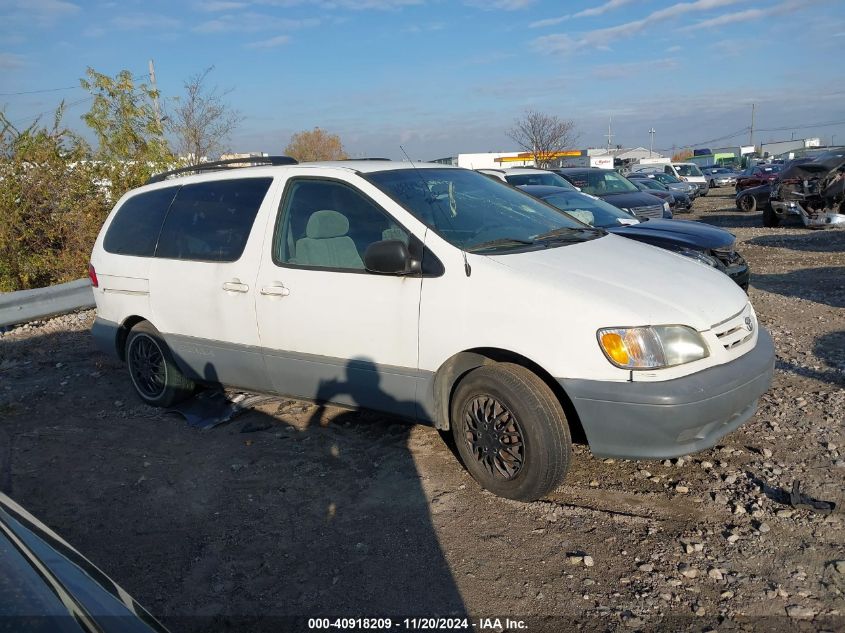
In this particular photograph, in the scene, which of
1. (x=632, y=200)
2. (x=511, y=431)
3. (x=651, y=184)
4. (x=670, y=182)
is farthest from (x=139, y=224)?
(x=670, y=182)

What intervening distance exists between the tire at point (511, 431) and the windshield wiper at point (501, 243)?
71cm

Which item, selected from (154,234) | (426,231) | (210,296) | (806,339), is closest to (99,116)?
(154,234)

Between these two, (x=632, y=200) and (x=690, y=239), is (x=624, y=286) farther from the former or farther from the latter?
(x=632, y=200)

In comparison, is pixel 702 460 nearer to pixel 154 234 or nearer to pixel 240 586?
pixel 240 586

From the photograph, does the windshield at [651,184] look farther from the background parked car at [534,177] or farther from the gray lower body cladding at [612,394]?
the gray lower body cladding at [612,394]

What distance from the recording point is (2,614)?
166cm

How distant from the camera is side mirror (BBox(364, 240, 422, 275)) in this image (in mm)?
3867

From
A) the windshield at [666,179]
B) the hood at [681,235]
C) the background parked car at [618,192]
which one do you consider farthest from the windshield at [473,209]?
the windshield at [666,179]

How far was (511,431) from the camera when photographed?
3.72 metres

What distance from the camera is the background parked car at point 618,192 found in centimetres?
1216

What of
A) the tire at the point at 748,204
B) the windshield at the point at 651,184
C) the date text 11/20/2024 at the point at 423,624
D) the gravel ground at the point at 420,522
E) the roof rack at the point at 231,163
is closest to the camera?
the date text 11/20/2024 at the point at 423,624

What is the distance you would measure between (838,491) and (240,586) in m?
3.19

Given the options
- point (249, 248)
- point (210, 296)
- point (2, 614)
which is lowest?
→ point (2, 614)

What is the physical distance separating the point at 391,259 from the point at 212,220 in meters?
1.82
